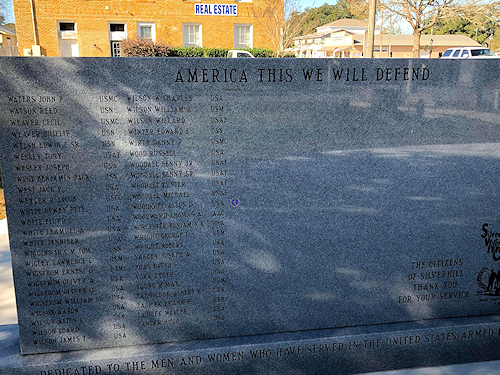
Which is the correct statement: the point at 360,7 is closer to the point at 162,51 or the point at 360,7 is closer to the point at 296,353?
the point at 162,51

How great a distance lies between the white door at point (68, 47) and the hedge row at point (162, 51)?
489 cm

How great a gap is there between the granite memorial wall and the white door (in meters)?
33.2

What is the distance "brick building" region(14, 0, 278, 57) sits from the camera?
31.5 metres

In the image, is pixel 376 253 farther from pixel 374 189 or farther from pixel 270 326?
pixel 270 326

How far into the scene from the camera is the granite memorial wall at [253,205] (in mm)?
3082

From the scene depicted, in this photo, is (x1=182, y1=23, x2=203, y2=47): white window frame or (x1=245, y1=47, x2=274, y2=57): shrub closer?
(x1=245, y1=47, x2=274, y2=57): shrub

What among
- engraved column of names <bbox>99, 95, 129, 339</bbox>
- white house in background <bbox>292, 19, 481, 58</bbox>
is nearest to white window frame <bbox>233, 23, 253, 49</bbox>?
white house in background <bbox>292, 19, 481, 58</bbox>

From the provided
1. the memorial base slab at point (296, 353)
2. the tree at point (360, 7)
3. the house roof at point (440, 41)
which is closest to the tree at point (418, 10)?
the tree at point (360, 7)

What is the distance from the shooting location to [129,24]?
33000 mm

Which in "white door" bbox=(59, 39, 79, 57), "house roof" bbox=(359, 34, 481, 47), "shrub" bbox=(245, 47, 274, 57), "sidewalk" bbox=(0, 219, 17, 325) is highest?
"house roof" bbox=(359, 34, 481, 47)

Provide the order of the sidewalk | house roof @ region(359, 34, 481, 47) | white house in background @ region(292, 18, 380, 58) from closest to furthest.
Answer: the sidewalk, white house in background @ region(292, 18, 380, 58), house roof @ region(359, 34, 481, 47)

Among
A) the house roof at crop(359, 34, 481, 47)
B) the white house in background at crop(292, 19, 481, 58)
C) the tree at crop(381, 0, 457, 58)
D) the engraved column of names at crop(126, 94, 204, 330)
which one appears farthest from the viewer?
the house roof at crop(359, 34, 481, 47)

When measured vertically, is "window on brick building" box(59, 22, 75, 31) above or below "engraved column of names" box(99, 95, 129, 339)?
above

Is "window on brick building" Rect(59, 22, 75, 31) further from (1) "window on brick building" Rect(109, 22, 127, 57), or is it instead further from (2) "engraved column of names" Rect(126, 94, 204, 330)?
(2) "engraved column of names" Rect(126, 94, 204, 330)
